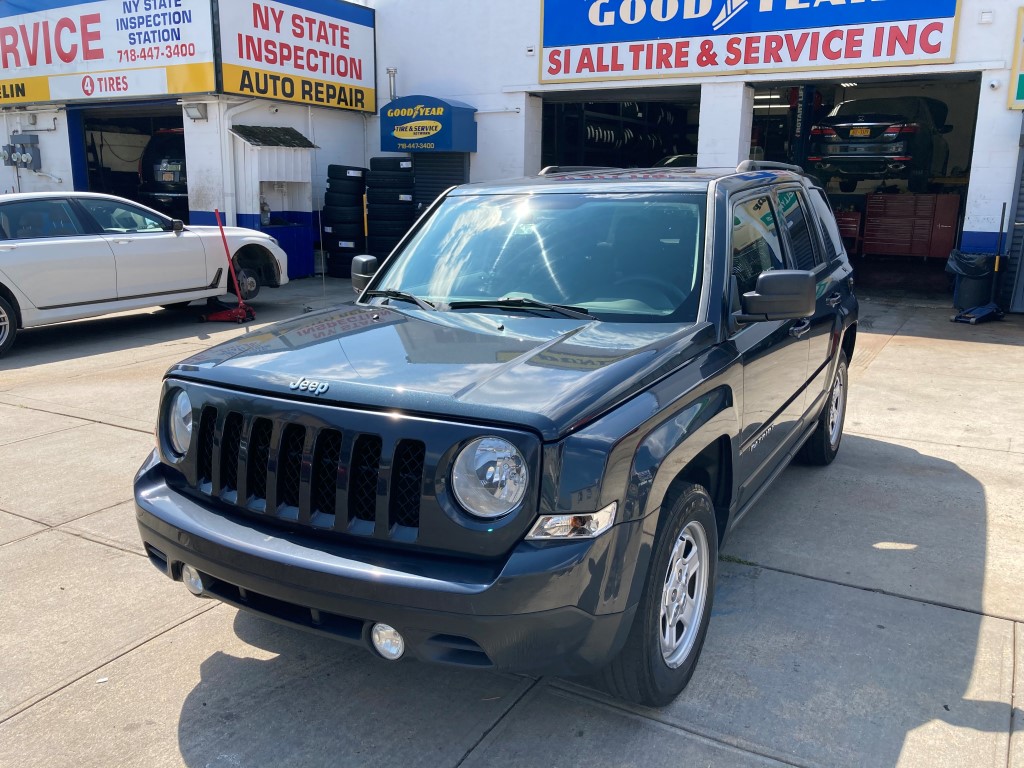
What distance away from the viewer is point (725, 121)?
44.5 ft

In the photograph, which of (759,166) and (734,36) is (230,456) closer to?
(759,166)

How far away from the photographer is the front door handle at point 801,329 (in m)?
4.16

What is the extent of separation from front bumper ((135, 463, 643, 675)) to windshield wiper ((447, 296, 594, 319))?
119 cm

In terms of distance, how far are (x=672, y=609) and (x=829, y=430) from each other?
114 inches

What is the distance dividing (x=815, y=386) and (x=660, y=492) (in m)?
2.51

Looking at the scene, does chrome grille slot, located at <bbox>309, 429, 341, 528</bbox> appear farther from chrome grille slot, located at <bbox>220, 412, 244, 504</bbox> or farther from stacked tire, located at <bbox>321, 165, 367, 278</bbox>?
stacked tire, located at <bbox>321, 165, 367, 278</bbox>

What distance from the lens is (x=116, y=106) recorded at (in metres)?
16.6

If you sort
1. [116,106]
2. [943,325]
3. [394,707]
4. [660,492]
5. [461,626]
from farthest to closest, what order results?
1. [116,106]
2. [943,325]
3. [394,707]
4. [660,492]
5. [461,626]

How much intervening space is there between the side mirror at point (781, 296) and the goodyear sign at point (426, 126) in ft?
41.0

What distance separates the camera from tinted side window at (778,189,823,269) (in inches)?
179

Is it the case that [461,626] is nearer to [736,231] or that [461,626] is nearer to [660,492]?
[660,492]

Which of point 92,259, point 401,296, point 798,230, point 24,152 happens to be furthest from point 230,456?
point 24,152

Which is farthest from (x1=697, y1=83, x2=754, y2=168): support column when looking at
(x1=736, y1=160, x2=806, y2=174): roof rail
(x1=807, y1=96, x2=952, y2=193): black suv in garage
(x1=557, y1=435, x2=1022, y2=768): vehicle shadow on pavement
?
(x1=557, y1=435, x2=1022, y2=768): vehicle shadow on pavement

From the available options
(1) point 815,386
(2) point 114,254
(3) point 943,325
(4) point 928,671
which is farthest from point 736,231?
(3) point 943,325
